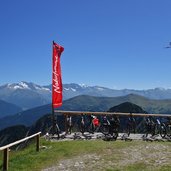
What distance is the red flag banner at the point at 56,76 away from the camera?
96.5 ft

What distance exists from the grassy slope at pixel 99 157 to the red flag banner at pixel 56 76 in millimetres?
5573

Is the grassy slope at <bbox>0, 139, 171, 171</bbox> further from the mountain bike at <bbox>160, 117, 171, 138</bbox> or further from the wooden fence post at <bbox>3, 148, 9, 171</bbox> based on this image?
the mountain bike at <bbox>160, 117, 171, 138</bbox>

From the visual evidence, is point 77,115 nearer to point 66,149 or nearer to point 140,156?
point 66,149

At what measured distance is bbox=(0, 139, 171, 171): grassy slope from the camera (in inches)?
691

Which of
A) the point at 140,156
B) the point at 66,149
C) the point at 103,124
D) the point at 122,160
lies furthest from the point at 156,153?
the point at 103,124

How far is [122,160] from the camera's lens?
748 inches

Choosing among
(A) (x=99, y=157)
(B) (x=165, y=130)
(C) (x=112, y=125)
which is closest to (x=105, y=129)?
(C) (x=112, y=125)

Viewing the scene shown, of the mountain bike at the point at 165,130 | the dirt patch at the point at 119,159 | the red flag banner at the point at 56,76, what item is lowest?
the dirt patch at the point at 119,159

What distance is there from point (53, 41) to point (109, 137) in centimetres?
922

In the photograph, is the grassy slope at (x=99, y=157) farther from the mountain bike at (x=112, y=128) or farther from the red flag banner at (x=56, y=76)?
the red flag banner at (x=56, y=76)

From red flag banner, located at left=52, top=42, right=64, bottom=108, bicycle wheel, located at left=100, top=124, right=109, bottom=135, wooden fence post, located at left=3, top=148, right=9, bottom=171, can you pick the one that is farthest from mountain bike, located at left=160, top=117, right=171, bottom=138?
wooden fence post, located at left=3, top=148, right=9, bottom=171

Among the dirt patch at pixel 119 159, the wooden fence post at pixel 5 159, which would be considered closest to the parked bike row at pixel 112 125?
the dirt patch at pixel 119 159

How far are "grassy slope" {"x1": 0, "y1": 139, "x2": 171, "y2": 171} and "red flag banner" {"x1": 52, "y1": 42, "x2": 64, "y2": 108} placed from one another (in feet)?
18.3

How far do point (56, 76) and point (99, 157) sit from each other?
1161cm
